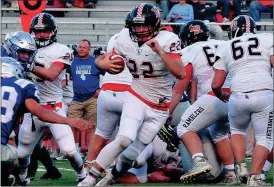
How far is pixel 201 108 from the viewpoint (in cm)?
876

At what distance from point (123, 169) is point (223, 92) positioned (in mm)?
1406

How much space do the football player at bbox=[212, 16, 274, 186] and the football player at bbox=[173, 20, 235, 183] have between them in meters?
0.45

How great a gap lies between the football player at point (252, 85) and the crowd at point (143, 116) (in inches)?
0.8

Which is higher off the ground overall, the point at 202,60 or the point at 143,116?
the point at 202,60

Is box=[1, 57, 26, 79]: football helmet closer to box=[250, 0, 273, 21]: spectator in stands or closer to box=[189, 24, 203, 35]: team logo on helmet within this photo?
box=[189, 24, 203, 35]: team logo on helmet

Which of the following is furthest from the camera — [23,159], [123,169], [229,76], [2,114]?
[229,76]

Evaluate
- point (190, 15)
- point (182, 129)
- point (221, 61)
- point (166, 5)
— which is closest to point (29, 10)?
point (182, 129)

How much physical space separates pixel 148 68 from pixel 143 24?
395 mm

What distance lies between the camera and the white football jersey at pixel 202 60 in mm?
8945

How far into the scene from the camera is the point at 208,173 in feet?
28.1

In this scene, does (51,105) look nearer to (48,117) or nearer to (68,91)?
(48,117)

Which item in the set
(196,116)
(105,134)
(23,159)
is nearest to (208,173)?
(196,116)

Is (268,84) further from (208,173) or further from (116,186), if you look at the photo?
(116,186)

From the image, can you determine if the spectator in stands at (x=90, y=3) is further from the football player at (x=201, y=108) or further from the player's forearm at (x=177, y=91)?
the player's forearm at (x=177, y=91)
